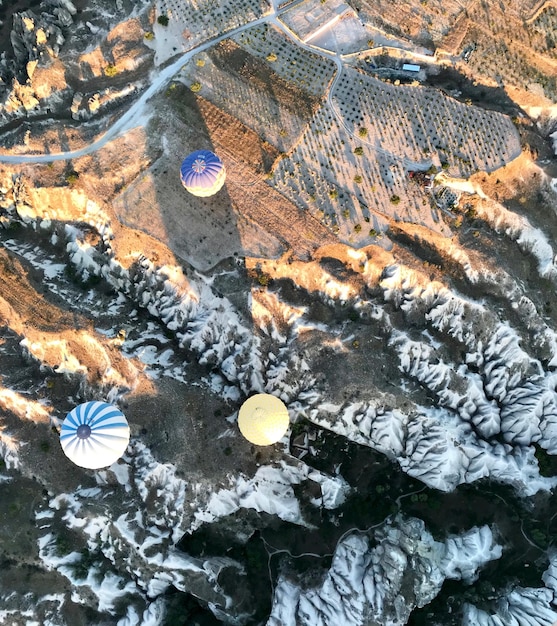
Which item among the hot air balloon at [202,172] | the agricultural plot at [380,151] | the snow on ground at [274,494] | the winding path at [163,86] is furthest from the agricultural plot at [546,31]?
the snow on ground at [274,494]

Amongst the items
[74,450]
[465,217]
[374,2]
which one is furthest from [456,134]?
[74,450]

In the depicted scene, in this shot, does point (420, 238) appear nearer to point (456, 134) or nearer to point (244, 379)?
point (456, 134)

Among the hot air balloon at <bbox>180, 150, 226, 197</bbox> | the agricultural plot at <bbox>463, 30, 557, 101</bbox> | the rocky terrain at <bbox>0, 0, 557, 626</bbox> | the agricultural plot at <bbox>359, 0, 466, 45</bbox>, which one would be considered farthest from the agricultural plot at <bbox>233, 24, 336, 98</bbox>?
the agricultural plot at <bbox>463, 30, 557, 101</bbox>

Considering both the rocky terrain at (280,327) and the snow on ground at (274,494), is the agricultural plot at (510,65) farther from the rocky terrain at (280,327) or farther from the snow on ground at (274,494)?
the snow on ground at (274,494)

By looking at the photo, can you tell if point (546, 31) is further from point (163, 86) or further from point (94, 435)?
point (94, 435)

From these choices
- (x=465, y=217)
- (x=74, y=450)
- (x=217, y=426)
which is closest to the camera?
(x=74, y=450)

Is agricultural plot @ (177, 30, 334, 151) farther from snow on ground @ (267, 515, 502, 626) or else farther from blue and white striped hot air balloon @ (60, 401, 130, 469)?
snow on ground @ (267, 515, 502, 626)

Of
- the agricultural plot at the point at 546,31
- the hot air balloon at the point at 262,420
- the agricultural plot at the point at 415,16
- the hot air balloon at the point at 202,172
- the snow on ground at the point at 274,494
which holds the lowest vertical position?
the snow on ground at the point at 274,494
